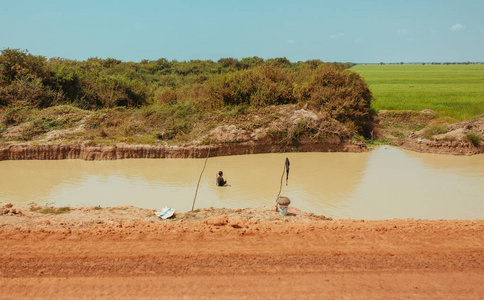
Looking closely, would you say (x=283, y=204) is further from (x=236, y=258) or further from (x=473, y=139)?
(x=473, y=139)

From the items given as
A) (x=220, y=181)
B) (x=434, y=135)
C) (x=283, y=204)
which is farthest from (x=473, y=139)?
(x=283, y=204)

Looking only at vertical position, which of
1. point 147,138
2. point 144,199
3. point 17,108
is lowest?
point 144,199

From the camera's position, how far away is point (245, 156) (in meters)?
16.5

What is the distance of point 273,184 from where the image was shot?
38.0 feet

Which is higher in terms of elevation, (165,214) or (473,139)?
(473,139)

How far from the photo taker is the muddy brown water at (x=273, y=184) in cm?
969

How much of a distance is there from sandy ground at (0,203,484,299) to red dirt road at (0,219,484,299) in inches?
0.7

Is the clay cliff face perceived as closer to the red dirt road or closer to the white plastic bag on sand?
the white plastic bag on sand

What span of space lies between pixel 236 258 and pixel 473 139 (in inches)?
640

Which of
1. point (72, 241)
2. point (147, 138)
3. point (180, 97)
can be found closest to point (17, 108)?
point (147, 138)

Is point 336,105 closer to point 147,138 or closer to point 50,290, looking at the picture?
point 147,138

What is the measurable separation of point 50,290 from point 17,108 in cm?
1625

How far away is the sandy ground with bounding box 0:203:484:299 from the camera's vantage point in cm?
500

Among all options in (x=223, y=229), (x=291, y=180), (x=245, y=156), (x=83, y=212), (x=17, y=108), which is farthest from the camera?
(x=17, y=108)
